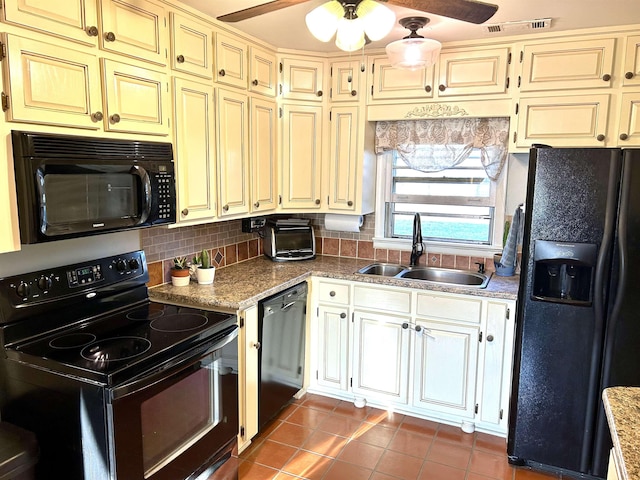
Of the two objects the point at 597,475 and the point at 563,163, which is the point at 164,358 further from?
the point at 597,475

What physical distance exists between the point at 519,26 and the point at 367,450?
240 centimetres

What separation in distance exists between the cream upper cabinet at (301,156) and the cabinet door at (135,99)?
1.03 metres

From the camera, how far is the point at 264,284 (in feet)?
8.47

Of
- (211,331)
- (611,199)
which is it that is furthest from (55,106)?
(611,199)

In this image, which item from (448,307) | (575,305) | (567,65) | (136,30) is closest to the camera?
(136,30)

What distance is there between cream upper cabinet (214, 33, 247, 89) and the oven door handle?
1.37 m

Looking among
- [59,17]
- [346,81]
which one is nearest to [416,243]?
[346,81]

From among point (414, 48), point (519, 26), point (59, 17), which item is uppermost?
point (519, 26)

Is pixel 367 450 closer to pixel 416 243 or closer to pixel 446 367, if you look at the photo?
pixel 446 367

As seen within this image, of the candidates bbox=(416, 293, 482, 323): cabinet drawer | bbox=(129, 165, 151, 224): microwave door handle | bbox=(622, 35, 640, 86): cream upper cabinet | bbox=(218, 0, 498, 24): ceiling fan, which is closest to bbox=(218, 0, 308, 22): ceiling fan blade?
bbox=(218, 0, 498, 24): ceiling fan

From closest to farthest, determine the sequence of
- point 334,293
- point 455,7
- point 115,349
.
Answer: point 455,7, point 115,349, point 334,293

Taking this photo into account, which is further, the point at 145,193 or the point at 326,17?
the point at 145,193

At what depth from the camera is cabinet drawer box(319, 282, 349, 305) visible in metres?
2.90

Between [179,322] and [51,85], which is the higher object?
[51,85]
